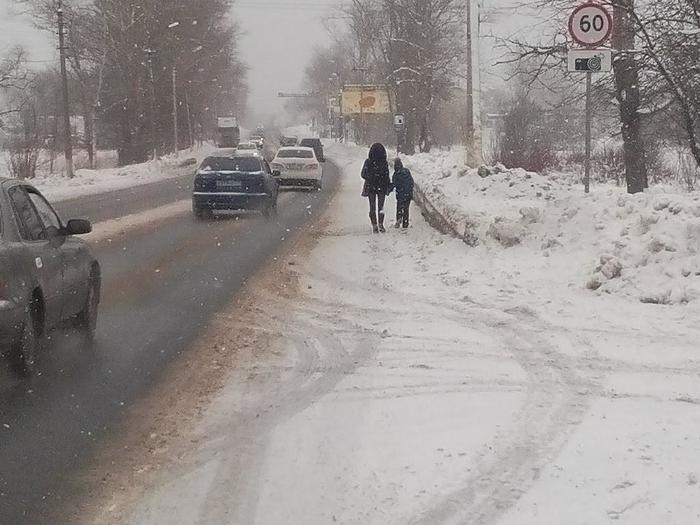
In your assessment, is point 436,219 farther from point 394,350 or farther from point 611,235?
point 394,350

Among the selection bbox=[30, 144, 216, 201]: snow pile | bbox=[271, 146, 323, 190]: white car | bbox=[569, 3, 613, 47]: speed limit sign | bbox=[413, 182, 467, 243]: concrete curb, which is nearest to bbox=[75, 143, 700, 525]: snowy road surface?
bbox=[569, 3, 613, 47]: speed limit sign

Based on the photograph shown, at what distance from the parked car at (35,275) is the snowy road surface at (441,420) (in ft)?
4.46

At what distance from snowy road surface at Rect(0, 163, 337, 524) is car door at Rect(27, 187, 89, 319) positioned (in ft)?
1.22

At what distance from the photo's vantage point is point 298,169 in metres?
31.2

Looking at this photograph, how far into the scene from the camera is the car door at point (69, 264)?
7.27m

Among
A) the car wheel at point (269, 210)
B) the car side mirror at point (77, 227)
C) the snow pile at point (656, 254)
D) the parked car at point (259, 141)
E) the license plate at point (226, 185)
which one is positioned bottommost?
the car wheel at point (269, 210)

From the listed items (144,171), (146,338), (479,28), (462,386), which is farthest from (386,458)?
(144,171)

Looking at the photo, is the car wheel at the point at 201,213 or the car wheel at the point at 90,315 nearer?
the car wheel at the point at 90,315

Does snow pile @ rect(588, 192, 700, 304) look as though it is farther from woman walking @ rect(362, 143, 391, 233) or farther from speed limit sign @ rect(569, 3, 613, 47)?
woman walking @ rect(362, 143, 391, 233)

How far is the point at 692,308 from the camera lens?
7723mm

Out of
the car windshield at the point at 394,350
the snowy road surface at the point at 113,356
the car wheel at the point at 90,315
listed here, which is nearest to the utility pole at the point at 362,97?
the car windshield at the point at 394,350

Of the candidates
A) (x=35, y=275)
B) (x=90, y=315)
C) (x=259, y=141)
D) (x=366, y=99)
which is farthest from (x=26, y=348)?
(x=259, y=141)

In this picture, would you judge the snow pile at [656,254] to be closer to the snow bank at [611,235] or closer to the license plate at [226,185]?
the snow bank at [611,235]

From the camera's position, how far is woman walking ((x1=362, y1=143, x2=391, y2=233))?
16688 millimetres
